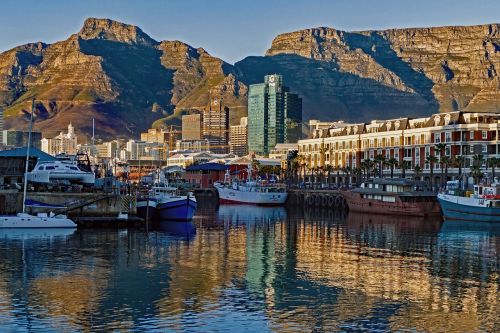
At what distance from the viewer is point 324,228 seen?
11438 centimetres

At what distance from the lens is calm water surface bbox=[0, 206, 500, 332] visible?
48562mm

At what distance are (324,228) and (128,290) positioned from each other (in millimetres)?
59804

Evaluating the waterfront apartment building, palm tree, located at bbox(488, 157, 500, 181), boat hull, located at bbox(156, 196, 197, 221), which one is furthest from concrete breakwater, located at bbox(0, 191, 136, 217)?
the waterfront apartment building

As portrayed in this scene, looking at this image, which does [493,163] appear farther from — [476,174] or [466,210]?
[466,210]

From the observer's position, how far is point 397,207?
144 m

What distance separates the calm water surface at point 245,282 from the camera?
48562 millimetres

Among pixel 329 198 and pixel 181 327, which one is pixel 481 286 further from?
pixel 329 198

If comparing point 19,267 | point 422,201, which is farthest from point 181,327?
point 422,201

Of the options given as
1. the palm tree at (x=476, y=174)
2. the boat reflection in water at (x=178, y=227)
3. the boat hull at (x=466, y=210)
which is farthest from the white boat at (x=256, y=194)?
the boat reflection in water at (x=178, y=227)

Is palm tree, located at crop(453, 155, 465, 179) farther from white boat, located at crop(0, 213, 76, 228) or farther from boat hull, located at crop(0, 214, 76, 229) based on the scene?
boat hull, located at crop(0, 214, 76, 229)

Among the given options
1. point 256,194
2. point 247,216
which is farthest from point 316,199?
point 247,216

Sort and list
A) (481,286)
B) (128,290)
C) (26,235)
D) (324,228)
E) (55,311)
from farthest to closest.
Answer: (324,228) → (26,235) → (481,286) → (128,290) → (55,311)

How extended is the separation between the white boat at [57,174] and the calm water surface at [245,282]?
20.2m

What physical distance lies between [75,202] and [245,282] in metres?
46.1
